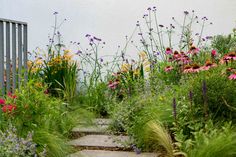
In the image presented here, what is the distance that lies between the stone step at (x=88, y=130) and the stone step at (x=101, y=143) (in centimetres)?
25

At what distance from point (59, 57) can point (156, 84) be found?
6.23 ft

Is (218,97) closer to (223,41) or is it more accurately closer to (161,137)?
(161,137)

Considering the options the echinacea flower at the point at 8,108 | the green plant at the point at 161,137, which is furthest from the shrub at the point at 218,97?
the echinacea flower at the point at 8,108

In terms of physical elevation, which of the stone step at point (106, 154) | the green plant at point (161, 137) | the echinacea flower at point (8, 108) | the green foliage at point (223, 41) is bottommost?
the stone step at point (106, 154)

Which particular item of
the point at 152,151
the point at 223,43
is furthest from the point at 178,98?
the point at 223,43

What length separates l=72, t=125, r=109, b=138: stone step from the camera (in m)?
4.97

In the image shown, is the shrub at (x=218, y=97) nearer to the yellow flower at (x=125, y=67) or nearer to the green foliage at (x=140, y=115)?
the green foliage at (x=140, y=115)

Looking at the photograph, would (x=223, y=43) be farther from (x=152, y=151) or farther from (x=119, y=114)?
(x=152, y=151)

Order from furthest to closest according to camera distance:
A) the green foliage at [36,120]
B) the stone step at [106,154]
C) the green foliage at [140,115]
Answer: the green foliage at [140,115], the stone step at [106,154], the green foliage at [36,120]

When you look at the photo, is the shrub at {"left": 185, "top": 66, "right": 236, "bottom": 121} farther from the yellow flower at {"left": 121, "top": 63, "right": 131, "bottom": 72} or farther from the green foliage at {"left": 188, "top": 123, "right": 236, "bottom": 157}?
the yellow flower at {"left": 121, "top": 63, "right": 131, "bottom": 72}

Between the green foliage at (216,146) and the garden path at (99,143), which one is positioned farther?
the garden path at (99,143)

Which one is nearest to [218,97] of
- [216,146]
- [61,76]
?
[216,146]

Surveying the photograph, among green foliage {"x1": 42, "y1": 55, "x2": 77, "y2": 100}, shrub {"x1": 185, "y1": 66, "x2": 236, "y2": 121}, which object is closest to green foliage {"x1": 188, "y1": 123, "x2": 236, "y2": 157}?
shrub {"x1": 185, "y1": 66, "x2": 236, "y2": 121}

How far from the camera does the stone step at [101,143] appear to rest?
163 inches
